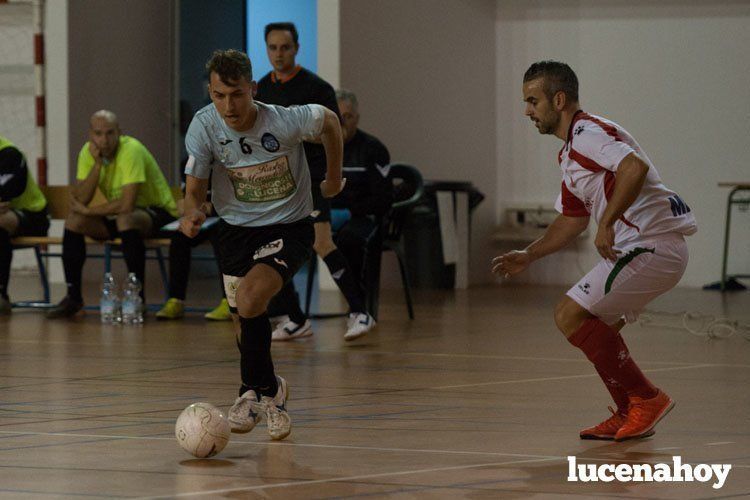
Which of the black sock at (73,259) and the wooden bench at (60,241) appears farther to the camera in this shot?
the wooden bench at (60,241)

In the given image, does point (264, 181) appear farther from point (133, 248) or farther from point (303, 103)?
point (133, 248)

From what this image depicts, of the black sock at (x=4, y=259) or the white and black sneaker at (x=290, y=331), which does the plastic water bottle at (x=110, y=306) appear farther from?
the white and black sneaker at (x=290, y=331)

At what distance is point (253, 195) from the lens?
13.8 feet

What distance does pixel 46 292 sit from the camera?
916cm

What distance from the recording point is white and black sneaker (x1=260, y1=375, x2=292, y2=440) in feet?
12.8

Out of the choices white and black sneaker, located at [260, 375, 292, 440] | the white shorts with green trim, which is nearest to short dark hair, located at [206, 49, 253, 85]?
white and black sneaker, located at [260, 375, 292, 440]

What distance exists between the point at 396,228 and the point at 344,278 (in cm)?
144

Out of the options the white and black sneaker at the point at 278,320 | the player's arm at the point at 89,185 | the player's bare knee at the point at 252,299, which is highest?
the player's arm at the point at 89,185

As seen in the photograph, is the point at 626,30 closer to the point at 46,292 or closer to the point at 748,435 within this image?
the point at 46,292

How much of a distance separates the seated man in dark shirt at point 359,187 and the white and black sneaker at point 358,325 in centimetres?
75

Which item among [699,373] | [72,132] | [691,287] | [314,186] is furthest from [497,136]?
[699,373]

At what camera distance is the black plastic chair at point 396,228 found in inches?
310

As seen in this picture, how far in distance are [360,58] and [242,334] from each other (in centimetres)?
737

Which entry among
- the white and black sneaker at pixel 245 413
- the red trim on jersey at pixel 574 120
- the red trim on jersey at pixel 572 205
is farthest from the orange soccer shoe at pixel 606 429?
the white and black sneaker at pixel 245 413
